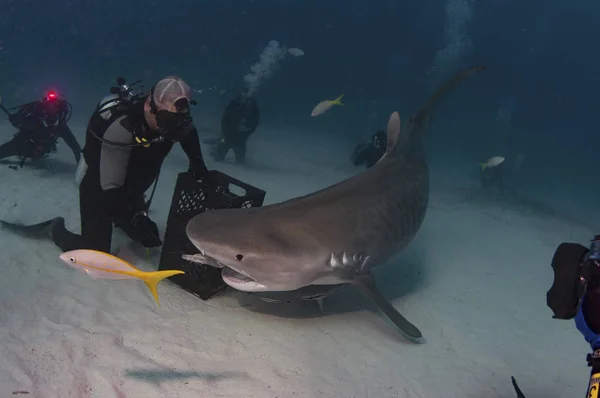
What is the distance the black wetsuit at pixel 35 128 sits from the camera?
324 inches

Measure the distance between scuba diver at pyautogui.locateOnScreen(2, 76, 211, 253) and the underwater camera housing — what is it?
11.3ft

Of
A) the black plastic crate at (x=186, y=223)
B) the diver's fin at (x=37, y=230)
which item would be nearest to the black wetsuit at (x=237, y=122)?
the diver's fin at (x=37, y=230)

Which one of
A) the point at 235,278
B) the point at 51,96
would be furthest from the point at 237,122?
the point at 235,278

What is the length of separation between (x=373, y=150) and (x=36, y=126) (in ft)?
24.1

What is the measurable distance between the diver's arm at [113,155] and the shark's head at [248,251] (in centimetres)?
123

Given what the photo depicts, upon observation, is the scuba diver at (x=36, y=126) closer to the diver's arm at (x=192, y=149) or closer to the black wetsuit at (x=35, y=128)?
the black wetsuit at (x=35, y=128)

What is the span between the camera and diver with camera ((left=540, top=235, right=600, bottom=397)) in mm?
1753

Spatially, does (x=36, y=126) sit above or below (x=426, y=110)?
below

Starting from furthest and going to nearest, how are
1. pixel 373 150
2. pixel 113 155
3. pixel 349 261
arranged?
pixel 373 150, pixel 113 155, pixel 349 261

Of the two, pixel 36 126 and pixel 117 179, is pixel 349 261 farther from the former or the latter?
pixel 36 126

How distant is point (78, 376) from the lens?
3.29 meters

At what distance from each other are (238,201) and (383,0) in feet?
402

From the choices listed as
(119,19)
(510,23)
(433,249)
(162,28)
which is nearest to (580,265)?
(433,249)

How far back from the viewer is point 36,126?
8.27 m
